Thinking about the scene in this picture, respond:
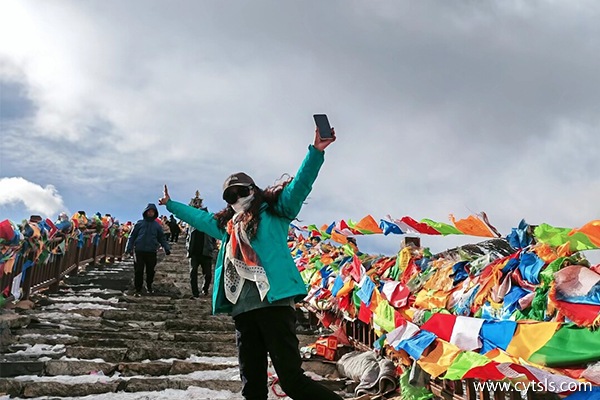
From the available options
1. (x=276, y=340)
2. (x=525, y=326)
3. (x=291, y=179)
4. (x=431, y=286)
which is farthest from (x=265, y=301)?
(x=431, y=286)

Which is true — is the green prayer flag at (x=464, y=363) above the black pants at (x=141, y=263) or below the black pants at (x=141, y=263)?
below

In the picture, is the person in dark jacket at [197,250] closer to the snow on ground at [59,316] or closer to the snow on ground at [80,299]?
the snow on ground at [80,299]

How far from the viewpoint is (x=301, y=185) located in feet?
8.52

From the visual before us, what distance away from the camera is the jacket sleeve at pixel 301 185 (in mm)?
2553

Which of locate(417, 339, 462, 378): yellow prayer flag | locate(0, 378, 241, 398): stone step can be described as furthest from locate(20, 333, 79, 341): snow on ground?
locate(417, 339, 462, 378): yellow prayer flag

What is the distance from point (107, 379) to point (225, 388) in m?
1.23

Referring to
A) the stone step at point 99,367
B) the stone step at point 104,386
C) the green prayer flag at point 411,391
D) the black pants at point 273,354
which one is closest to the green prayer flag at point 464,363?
the green prayer flag at point 411,391

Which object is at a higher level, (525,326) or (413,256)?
(413,256)

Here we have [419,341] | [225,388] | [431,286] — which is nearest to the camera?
[419,341]

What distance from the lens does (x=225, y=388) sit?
449 centimetres

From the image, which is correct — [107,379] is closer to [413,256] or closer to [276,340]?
[276,340]

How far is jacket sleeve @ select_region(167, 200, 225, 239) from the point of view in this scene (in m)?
3.07

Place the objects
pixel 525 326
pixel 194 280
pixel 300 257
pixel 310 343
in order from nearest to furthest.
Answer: pixel 525 326, pixel 310 343, pixel 194 280, pixel 300 257

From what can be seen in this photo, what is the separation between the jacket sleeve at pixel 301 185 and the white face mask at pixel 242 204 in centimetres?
20
